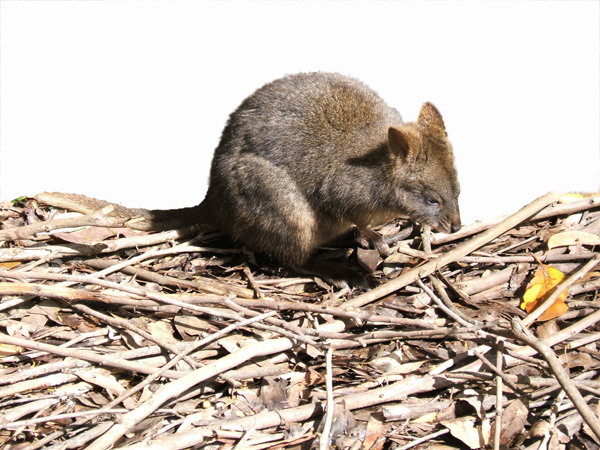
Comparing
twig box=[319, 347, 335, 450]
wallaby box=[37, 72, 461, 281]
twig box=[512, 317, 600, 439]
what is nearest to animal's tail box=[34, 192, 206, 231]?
wallaby box=[37, 72, 461, 281]

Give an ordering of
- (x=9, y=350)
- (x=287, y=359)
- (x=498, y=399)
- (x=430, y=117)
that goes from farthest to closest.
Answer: (x=430, y=117), (x=287, y=359), (x=9, y=350), (x=498, y=399)

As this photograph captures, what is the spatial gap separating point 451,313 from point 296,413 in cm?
127

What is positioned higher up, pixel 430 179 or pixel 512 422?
pixel 430 179

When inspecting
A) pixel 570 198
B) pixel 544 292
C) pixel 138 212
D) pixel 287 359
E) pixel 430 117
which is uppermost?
pixel 430 117

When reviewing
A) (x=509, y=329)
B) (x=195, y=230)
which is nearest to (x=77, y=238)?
(x=195, y=230)

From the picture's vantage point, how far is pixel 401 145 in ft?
16.3

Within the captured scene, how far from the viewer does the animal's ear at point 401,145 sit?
4844mm

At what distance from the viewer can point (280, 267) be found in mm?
5449

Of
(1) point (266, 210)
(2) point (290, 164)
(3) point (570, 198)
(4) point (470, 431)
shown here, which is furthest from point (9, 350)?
(3) point (570, 198)

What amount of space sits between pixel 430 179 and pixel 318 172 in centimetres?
95

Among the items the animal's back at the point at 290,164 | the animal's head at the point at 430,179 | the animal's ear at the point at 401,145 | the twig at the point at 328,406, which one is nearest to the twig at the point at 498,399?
the twig at the point at 328,406

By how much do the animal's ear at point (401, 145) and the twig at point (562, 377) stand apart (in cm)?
Answer: 165

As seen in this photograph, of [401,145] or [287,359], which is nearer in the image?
[287,359]

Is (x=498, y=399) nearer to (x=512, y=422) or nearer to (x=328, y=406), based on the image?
(x=512, y=422)
